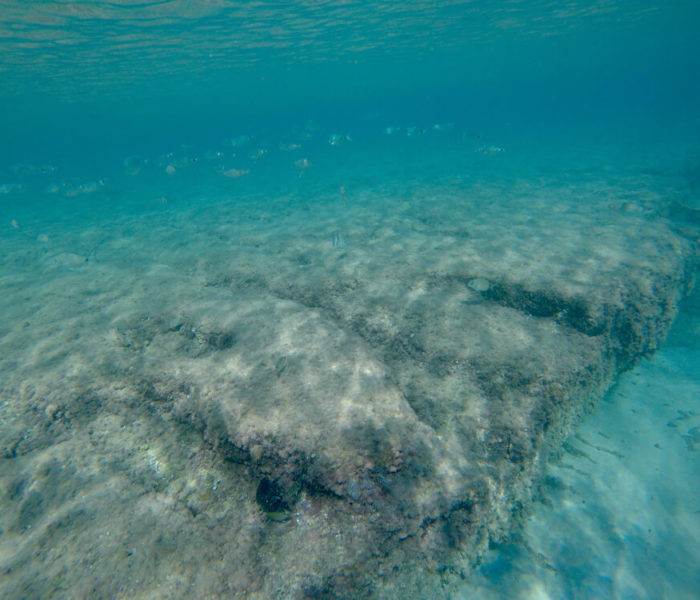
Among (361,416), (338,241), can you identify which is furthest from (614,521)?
(338,241)

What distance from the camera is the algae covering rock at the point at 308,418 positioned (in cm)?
290

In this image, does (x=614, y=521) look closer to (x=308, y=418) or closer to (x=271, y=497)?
(x=308, y=418)

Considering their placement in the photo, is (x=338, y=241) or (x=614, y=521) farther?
(x=338, y=241)

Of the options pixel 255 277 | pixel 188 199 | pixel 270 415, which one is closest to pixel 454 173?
pixel 188 199

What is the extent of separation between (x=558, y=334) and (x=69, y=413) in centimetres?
651

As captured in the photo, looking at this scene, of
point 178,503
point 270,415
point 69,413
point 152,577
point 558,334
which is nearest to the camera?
point 152,577

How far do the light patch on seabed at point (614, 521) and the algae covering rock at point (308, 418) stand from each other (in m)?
0.71

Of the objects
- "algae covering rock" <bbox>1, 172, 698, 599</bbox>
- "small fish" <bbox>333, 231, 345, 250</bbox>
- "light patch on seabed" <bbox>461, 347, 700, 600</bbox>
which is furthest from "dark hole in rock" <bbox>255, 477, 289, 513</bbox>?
"small fish" <bbox>333, 231, 345, 250</bbox>

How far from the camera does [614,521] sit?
4.84m

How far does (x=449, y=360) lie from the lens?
4.82 m

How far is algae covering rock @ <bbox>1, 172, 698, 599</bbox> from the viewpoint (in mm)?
2898

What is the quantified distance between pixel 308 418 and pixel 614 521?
4567 millimetres

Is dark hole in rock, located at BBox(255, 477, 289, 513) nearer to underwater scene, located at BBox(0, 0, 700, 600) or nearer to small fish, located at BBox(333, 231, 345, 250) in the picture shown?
underwater scene, located at BBox(0, 0, 700, 600)

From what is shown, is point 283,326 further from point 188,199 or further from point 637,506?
point 188,199
